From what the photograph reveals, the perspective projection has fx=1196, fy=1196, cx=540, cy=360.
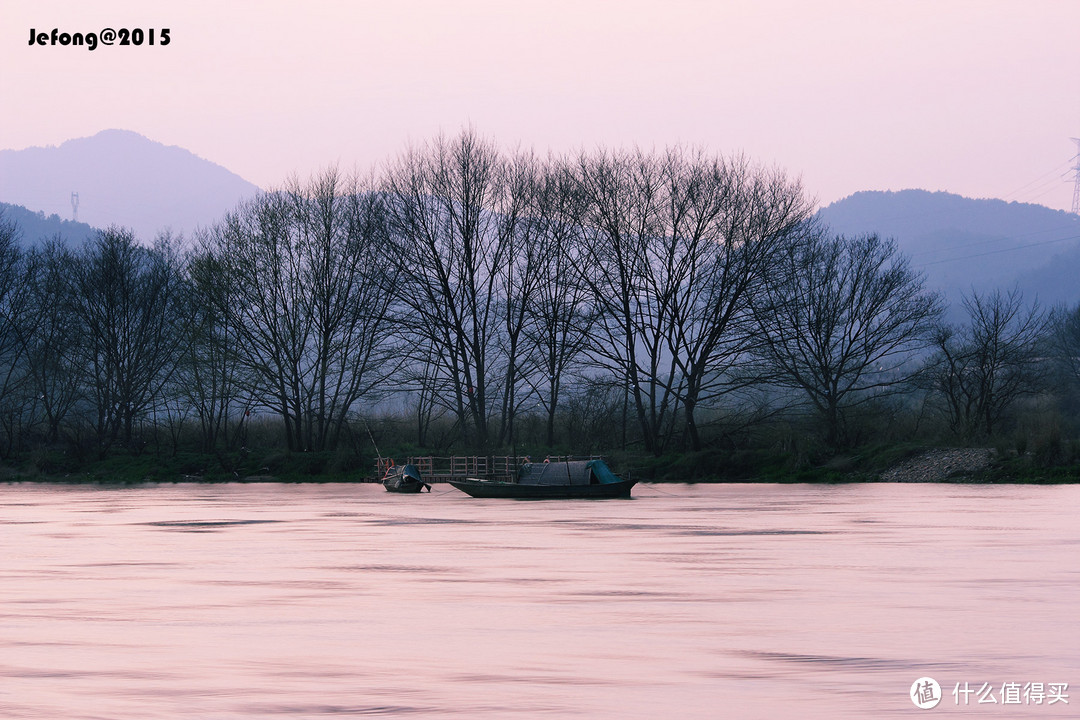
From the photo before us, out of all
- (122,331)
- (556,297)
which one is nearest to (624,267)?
(556,297)

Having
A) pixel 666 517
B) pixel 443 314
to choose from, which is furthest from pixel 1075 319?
pixel 666 517

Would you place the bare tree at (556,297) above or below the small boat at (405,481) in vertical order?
above

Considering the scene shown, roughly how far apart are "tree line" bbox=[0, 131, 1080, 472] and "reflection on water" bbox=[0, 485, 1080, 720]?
31.3m

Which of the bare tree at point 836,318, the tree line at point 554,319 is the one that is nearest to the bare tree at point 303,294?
the tree line at point 554,319

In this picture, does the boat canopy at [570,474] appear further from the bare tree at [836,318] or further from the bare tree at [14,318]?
the bare tree at [14,318]

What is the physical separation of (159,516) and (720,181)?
3809cm

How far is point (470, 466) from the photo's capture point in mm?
66750

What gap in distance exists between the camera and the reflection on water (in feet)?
39.1

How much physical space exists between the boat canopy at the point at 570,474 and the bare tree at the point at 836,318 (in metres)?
16.3

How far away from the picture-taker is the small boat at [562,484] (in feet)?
176

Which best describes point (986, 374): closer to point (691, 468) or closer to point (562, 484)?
point (691, 468)

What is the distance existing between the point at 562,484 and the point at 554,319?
17.2 metres

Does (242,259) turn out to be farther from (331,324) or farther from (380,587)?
(380,587)

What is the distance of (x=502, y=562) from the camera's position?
1013 inches
